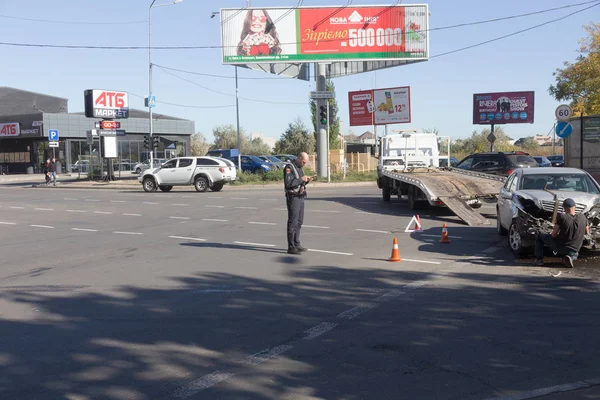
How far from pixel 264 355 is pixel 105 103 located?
40635 mm

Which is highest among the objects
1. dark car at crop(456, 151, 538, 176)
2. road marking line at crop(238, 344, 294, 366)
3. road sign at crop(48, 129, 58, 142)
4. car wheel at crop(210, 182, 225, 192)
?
road sign at crop(48, 129, 58, 142)

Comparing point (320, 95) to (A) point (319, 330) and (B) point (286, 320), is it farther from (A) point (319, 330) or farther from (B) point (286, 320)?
(A) point (319, 330)

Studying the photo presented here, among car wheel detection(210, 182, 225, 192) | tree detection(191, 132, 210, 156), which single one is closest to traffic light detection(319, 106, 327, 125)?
car wheel detection(210, 182, 225, 192)

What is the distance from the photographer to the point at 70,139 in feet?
199

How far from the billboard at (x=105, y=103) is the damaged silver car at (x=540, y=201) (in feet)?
113

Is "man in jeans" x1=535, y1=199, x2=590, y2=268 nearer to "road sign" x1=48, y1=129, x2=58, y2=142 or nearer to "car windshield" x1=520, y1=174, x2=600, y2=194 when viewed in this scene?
"car windshield" x1=520, y1=174, x2=600, y2=194

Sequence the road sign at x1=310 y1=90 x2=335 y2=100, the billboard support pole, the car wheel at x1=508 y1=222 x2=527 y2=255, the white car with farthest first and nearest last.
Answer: the billboard support pole
the road sign at x1=310 y1=90 x2=335 y2=100
the white car
the car wheel at x1=508 y1=222 x2=527 y2=255

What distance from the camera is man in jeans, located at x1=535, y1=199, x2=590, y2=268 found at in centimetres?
1012

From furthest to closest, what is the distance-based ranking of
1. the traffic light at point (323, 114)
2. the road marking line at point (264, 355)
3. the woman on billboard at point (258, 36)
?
the woman on billboard at point (258, 36) → the traffic light at point (323, 114) → the road marking line at point (264, 355)

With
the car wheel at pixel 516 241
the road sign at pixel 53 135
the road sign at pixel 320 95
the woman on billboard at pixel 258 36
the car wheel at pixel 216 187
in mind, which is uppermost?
the woman on billboard at pixel 258 36

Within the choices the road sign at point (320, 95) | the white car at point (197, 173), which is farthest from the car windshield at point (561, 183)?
the road sign at point (320, 95)

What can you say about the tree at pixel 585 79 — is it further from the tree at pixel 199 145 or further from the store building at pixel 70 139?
the tree at pixel 199 145

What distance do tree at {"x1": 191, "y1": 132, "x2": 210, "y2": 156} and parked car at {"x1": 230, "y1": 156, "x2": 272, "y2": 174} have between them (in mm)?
44443

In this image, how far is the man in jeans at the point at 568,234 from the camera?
1012 centimetres
